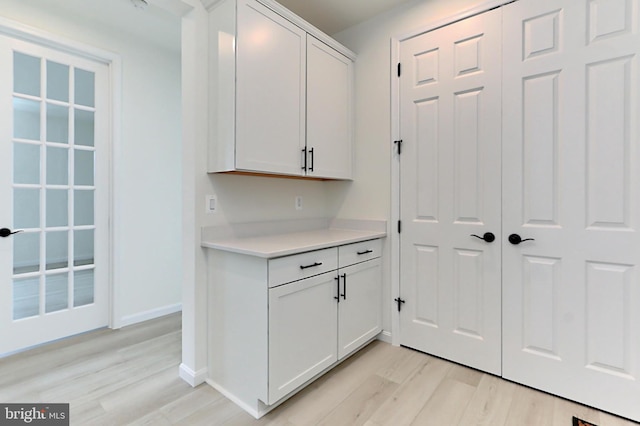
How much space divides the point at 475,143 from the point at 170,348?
273cm

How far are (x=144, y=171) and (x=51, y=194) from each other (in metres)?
0.73

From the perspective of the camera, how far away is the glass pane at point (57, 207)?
8.30 ft

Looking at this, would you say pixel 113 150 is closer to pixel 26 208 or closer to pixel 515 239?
pixel 26 208

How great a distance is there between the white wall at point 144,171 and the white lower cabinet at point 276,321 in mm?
1445

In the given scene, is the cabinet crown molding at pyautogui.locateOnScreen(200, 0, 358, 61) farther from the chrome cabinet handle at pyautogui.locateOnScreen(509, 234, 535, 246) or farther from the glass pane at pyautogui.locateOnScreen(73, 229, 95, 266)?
the glass pane at pyautogui.locateOnScreen(73, 229, 95, 266)

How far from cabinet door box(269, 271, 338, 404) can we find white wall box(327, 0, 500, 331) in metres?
0.74

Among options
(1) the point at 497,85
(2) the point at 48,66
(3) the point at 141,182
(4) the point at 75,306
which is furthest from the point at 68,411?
(1) the point at 497,85

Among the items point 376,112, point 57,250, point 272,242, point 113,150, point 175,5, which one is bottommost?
point 57,250

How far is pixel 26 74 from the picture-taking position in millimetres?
2398

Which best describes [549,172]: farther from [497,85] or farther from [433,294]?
[433,294]

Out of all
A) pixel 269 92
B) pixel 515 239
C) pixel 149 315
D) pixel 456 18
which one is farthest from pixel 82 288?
pixel 456 18

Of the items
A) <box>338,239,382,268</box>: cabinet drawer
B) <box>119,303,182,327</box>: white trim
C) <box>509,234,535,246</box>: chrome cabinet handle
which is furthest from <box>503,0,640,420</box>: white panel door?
<box>119,303,182,327</box>: white trim

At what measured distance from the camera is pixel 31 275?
2416 millimetres

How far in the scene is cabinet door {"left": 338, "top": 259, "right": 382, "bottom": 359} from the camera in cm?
213
